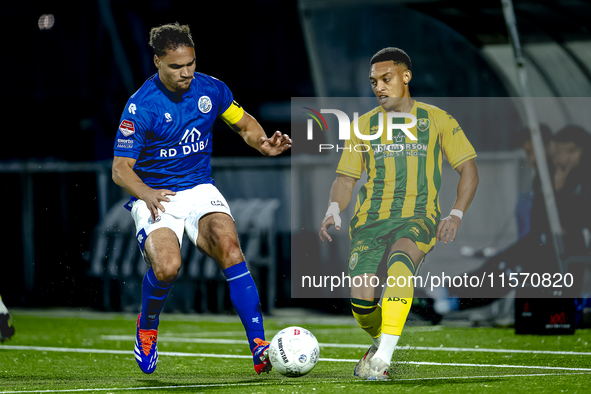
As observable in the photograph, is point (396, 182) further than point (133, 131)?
Yes

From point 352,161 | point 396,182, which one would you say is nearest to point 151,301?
point 352,161

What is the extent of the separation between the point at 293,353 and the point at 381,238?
3.31 feet

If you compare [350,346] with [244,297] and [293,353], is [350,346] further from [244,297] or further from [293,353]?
[293,353]

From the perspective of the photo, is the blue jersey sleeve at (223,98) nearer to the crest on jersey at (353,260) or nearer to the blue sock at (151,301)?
the blue sock at (151,301)

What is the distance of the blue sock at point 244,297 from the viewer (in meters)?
5.43

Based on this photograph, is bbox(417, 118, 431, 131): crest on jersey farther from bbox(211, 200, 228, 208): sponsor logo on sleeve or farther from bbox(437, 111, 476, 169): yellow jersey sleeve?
bbox(211, 200, 228, 208): sponsor logo on sleeve

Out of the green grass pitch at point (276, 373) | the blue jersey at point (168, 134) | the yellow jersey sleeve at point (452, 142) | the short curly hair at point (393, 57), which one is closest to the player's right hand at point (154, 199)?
the blue jersey at point (168, 134)

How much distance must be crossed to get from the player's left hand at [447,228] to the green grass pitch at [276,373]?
71 cm

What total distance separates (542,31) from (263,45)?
5.59 meters

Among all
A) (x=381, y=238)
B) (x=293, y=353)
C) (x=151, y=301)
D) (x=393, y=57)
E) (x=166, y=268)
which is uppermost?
(x=393, y=57)

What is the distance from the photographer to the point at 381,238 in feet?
18.5

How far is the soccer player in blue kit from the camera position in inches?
219

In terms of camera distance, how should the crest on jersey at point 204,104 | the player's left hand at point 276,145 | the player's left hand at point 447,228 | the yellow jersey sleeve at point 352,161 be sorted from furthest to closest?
1. the yellow jersey sleeve at point 352,161
2. the crest on jersey at point 204,104
3. the player's left hand at point 276,145
4. the player's left hand at point 447,228

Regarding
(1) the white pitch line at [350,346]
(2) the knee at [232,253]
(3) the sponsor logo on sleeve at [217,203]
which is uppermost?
(3) the sponsor logo on sleeve at [217,203]
